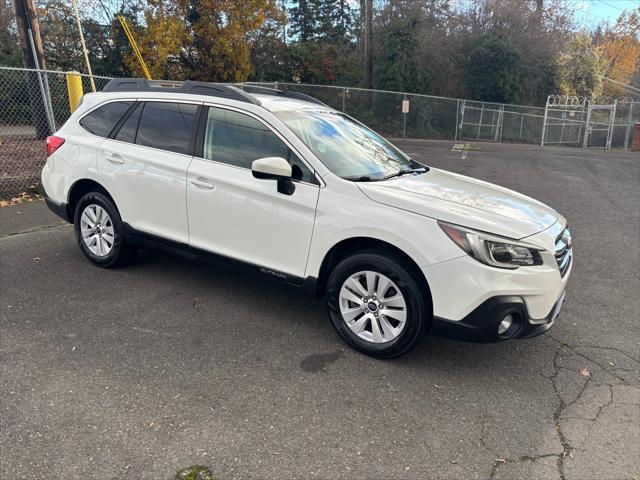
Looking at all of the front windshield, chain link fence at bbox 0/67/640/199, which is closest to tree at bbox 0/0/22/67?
chain link fence at bbox 0/67/640/199

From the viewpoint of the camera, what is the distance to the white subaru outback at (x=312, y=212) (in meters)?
3.21

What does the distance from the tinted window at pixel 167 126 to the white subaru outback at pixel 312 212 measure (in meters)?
0.01

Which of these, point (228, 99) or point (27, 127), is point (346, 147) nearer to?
point (228, 99)

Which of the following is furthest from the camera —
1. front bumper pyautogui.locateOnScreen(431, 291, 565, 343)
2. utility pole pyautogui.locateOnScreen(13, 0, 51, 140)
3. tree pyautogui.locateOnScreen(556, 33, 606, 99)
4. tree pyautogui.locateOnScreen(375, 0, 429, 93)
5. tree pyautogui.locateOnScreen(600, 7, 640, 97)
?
tree pyautogui.locateOnScreen(600, 7, 640, 97)

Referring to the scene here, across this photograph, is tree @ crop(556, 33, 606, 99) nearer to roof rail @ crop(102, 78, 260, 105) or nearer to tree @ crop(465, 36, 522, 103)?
tree @ crop(465, 36, 522, 103)

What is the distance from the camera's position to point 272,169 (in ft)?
Answer: 11.7

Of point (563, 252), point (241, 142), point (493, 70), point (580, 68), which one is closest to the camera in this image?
point (563, 252)

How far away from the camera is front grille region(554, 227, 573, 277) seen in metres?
3.46

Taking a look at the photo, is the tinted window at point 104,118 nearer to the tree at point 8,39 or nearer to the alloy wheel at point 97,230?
the alloy wheel at point 97,230

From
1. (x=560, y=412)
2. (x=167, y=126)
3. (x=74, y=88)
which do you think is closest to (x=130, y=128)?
(x=167, y=126)

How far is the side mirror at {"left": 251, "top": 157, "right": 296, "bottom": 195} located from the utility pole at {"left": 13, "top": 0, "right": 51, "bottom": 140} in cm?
734

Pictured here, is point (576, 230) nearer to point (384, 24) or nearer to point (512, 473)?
point (512, 473)

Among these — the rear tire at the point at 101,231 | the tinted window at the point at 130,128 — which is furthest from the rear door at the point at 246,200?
the rear tire at the point at 101,231

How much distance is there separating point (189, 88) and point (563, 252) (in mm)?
3360
